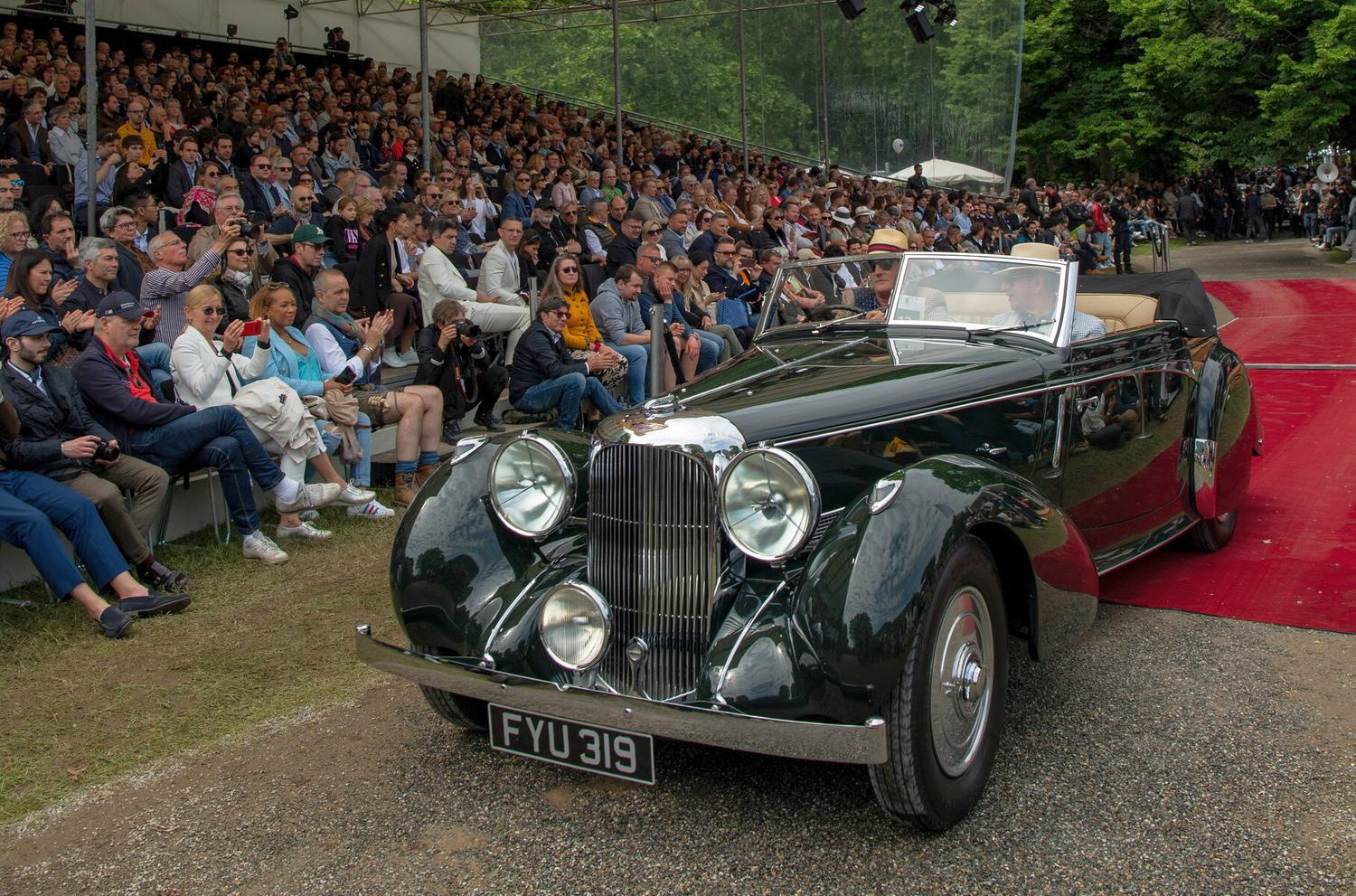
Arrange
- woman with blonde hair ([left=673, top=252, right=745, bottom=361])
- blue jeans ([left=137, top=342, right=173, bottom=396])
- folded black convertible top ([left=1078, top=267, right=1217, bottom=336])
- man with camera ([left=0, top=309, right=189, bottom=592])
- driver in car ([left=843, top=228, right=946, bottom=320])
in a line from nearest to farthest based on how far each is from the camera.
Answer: driver in car ([left=843, top=228, right=946, bottom=320]), man with camera ([left=0, top=309, right=189, bottom=592]), blue jeans ([left=137, top=342, right=173, bottom=396]), folded black convertible top ([left=1078, top=267, right=1217, bottom=336]), woman with blonde hair ([left=673, top=252, right=745, bottom=361])

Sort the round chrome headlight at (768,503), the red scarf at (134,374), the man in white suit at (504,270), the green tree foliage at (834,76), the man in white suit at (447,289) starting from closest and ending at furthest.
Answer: the round chrome headlight at (768,503), the red scarf at (134,374), the man in white suit at (447,289), the man in white suit at (504,270), the green tree foliage at (834,76)

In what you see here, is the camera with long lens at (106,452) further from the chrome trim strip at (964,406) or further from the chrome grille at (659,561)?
the chrome trim strip at (964,406)

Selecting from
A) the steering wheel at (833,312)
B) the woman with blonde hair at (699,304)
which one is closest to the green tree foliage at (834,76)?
the woman with blonde hair at (699,304)

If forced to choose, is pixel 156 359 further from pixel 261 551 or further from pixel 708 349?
pixel 708 349

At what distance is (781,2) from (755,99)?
1.87m

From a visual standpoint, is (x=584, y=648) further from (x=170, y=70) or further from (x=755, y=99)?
(x=755, y=99)

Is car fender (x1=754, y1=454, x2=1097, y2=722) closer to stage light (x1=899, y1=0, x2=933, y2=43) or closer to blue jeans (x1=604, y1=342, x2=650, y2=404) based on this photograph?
blue jeans (x1=604, y1=342, x2=650, y2=404)

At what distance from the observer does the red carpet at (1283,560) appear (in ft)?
18.1

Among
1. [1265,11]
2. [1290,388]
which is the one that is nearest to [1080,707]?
[1290,388]

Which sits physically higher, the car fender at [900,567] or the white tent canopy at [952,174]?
the white tent canopy at [952,174]

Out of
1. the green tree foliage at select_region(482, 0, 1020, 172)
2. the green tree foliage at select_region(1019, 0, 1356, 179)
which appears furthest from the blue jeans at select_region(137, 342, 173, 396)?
the green tree foliage at select_region(1019, 0, 1356, 179)

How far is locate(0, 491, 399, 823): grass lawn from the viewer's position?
4.24 meters

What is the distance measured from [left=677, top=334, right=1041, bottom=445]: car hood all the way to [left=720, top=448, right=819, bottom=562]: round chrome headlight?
0.20 meters

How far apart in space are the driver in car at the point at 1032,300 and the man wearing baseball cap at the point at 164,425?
13.1 ft
